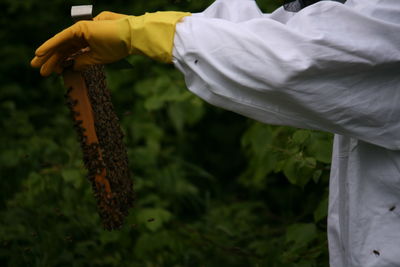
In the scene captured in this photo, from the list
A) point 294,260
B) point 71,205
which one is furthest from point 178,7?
point 294,260

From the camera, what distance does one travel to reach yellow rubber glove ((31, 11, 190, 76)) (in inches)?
63.4

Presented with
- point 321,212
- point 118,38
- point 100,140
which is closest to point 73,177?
point 100,140

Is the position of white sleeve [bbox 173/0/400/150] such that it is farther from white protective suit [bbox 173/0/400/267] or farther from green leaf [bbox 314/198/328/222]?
green leaf [bbox 314/198/328/222]

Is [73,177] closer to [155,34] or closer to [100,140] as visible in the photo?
[100,140]

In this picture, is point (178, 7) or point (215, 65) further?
point (178, 7)

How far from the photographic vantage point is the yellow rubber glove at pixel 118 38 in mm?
1610

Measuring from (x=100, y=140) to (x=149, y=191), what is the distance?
168 centimetres

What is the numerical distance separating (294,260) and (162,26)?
142 cm

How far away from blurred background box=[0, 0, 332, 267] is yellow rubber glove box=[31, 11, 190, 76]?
0.87 metres

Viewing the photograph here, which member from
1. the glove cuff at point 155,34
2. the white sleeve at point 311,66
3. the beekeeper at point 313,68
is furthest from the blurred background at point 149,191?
the glove cuff at point 155,34

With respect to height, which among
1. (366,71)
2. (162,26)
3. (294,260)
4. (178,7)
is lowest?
(294,260)

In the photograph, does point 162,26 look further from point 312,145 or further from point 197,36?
point 312,145

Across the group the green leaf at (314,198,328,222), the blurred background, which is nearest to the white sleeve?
the blurred background

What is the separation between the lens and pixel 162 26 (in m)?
1.61
